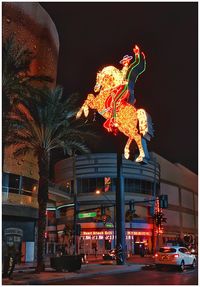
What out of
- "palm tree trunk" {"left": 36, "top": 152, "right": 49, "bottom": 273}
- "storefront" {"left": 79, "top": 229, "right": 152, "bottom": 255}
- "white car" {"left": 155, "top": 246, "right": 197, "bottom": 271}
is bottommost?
"storefront" {"left": 79, "top": 229, "right": 152, "bottom": 255}

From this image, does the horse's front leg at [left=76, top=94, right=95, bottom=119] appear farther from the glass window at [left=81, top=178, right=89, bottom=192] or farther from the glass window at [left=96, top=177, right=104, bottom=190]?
the glass window at [left=81, top=178, right=89, bottom=192]

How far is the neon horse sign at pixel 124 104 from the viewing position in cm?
3350

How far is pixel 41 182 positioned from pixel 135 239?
41.7 meters

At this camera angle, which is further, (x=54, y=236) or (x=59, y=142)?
(x=54, y=236)

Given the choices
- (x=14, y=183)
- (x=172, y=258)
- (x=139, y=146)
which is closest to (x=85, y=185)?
(x=14, y=183)

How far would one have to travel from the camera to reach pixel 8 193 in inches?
1511


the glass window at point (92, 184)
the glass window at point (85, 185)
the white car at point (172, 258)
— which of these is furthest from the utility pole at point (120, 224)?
the glass window at point (85, 185)

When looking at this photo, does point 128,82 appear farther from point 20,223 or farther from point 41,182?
point 20,223

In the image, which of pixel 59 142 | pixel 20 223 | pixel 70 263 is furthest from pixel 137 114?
pixel 20 223

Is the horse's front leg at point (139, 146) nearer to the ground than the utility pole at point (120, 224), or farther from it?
farther from it

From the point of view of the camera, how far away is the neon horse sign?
33.5 m

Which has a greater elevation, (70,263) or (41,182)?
(41,182)

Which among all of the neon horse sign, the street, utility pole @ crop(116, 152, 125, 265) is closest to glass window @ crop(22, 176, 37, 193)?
utility pole @ crop(116, 152, 125, 265)

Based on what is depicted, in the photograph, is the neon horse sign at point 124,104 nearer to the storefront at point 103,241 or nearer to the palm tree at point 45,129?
the palm tree at point 45,129
